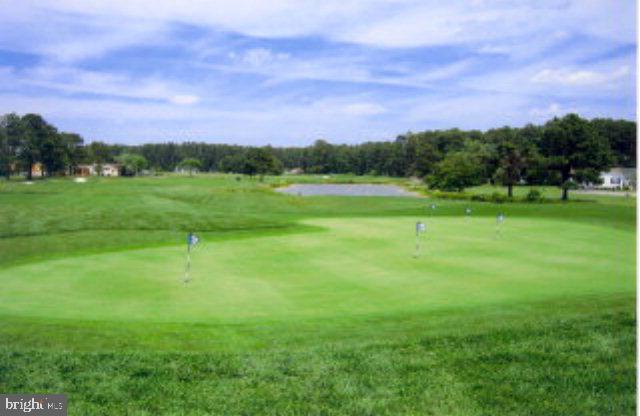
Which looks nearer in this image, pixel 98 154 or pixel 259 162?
pixel 98 154

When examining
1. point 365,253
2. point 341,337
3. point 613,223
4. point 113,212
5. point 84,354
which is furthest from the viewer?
point 613,223

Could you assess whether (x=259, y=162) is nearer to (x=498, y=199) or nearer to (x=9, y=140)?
(x=498, y=199)

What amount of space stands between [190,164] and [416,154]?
2328 inches

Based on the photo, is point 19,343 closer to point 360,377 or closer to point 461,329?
point 360,377

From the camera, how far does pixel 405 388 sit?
6879 millimetres

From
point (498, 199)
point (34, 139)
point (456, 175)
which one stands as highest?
point (34, 139)

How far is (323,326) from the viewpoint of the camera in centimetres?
977

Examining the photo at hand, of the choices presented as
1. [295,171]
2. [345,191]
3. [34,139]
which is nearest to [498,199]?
[345,191]

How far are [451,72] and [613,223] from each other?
886 inches

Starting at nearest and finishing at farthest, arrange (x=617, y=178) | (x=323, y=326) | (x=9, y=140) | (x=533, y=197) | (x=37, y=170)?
1. (x=323, y=326)
2. (x=9, y=140)
3. (x=37, y=170)
4. (x=533, y=197)
5. (x=617, y=178)

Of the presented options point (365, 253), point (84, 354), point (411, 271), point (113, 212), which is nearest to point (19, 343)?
point (84, 354)

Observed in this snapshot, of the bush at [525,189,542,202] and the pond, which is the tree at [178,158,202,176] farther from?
the bush at [525,189,542,202]

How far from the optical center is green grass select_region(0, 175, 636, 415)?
264 inches

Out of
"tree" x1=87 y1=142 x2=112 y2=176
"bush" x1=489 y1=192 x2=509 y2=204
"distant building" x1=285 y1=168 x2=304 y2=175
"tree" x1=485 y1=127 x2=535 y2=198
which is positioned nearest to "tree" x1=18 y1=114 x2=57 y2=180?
"bush" x1=489 y1=192 x2=509 y2=204
